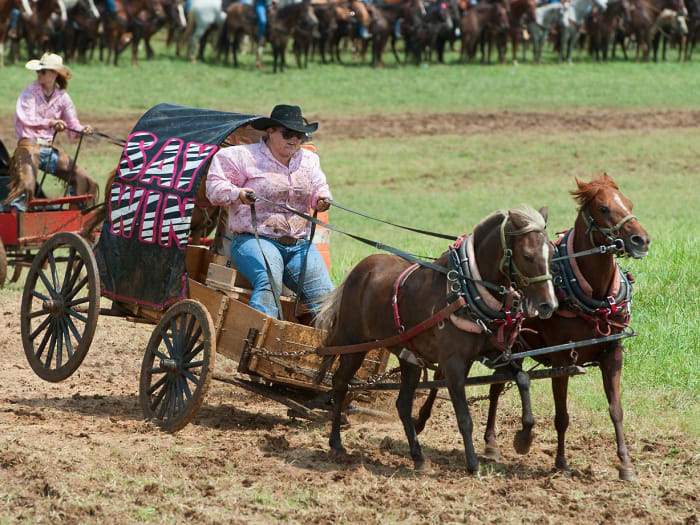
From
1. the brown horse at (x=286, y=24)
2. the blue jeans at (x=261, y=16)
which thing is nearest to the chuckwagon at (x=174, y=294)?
the brown horse at (x=286, y=24)

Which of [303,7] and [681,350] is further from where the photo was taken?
[303,7]

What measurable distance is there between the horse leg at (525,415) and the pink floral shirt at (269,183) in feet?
6.66

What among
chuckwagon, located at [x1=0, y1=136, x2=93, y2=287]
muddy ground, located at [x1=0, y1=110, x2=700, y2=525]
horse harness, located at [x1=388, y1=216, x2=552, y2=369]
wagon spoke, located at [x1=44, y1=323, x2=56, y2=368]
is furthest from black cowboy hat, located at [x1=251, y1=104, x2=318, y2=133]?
chuckwagon, located at [x1=0, y1=136, x2=93, y2=287]

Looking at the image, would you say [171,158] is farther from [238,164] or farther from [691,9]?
[691,9]

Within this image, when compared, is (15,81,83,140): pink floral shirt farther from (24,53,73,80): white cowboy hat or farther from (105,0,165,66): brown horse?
(105,0,165,66): brown horse

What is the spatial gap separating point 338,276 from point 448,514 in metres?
5.91

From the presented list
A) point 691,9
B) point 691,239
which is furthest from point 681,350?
point 691,9

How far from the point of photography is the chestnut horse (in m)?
6.27

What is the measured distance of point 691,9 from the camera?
37188mm

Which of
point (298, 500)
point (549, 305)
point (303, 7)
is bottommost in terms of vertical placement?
point (298, 500)

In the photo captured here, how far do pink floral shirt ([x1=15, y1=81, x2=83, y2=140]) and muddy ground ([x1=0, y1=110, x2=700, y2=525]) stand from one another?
11.1 feet

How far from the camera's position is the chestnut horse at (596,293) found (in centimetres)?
627

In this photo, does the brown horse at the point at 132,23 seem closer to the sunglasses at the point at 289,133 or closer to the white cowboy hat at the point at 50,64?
the white cowboy hat at the point at 50,64

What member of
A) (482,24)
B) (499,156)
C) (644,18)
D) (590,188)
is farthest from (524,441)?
(644,18)
